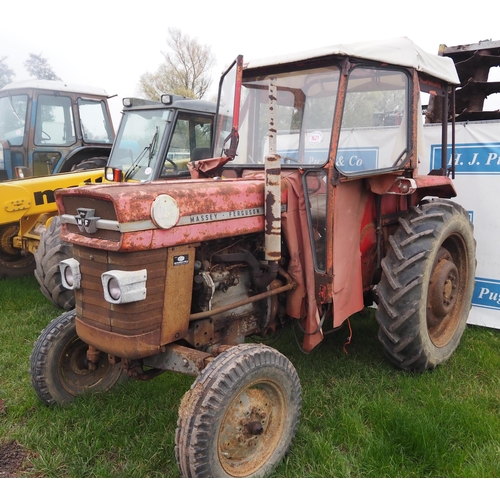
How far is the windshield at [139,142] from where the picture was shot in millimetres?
5316

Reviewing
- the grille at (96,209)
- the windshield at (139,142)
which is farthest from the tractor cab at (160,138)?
the grille at (96,209)

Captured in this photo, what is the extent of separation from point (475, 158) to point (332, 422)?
3105mm

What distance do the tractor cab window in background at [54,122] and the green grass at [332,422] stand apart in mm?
3815

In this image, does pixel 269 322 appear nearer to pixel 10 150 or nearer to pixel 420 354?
pixel 420 354

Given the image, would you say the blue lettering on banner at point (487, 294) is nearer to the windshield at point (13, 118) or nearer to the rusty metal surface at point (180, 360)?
the rusty metal surface at point (180, 360)

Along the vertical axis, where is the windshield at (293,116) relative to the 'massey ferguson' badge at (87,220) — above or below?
above

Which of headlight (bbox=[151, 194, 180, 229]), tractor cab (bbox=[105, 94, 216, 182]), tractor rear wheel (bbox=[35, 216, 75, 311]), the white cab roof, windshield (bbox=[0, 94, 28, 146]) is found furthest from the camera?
windshield (bbox=[0, 94, 28, 146])

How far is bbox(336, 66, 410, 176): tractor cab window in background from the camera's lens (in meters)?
3.11

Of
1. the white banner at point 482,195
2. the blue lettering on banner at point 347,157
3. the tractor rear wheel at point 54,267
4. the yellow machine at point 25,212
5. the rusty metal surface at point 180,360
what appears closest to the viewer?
the rusty metal surface at point 180,360

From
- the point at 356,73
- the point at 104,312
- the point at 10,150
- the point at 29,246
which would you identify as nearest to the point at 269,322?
the point at 104,312

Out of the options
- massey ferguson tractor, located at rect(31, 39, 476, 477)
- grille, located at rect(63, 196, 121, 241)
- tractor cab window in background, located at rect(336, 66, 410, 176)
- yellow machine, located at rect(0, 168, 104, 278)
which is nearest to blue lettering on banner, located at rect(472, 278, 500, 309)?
massey ferguson tractor, located at rect(31, 39, 476, 477)

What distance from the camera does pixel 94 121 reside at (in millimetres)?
7148

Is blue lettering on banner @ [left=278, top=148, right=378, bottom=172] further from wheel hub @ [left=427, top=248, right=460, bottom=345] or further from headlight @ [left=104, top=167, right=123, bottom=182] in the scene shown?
headlight @ [left=104, top=167, right=123, bottom=182]

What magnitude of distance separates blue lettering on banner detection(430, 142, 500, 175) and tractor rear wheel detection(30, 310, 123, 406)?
11.9 feet
